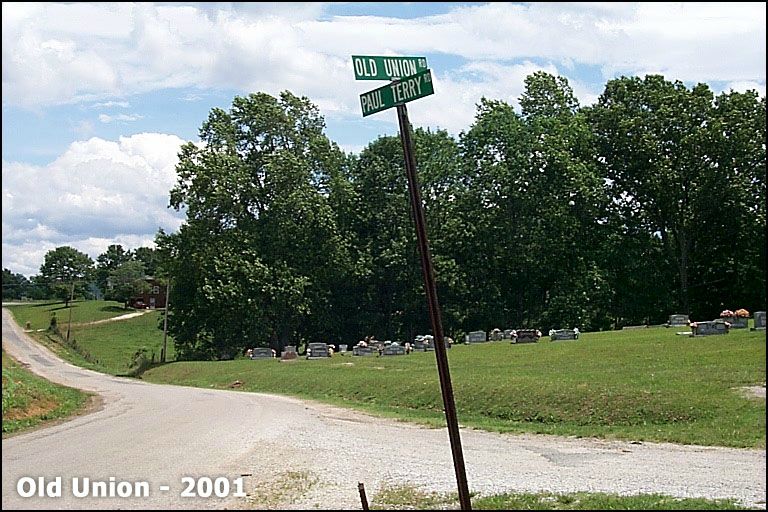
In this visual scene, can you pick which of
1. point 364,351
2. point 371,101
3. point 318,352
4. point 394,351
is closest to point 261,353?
point 318,352

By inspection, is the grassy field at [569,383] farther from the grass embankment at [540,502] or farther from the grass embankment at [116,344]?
the grass embankment at [540,502]

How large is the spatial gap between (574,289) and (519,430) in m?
31.7

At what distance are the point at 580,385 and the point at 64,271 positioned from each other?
14601 millimetres

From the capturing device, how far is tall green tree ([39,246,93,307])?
837 cm

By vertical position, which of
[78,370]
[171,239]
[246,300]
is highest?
[171,239]

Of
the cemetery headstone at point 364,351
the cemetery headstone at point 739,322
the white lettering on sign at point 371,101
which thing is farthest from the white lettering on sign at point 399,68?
the cemetery headstone at point 364,351

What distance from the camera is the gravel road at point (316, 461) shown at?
295 inches

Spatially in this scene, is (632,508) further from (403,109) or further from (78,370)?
(78,370)

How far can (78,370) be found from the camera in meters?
41.6

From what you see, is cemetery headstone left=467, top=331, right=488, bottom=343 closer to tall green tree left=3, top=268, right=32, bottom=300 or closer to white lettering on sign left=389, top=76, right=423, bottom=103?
tall green tree left=3, top=268, right=32, bottom=300

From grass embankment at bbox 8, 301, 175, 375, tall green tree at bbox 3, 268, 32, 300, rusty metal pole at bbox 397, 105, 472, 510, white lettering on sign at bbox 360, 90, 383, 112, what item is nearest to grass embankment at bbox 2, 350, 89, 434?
A: tall green tree at bbox 3, 268, 32, 300

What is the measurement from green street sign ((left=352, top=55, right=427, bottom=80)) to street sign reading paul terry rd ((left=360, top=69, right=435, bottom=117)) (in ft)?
0.27

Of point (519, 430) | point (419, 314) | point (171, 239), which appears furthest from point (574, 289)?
point (519, 430)

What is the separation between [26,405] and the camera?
56.9 ft
